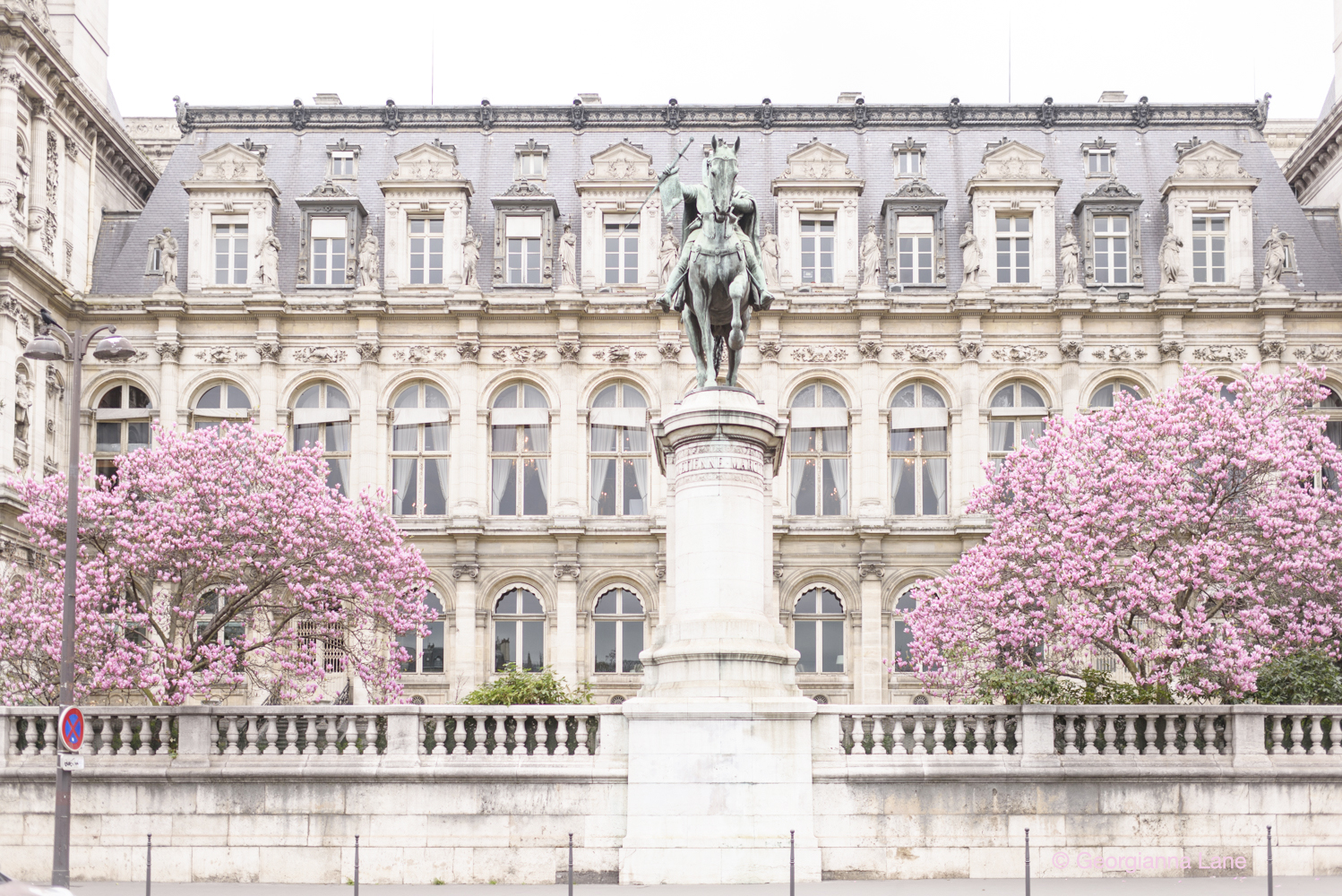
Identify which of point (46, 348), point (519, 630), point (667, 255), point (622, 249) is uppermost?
point (622, 249)

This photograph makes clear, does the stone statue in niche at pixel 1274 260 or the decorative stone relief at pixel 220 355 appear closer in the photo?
the stone statue in niche at pixel 1274 260

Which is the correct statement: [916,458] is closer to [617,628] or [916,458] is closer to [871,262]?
[871,262]

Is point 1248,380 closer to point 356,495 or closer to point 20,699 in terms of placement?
point 356,495

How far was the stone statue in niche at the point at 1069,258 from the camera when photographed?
4722 cm

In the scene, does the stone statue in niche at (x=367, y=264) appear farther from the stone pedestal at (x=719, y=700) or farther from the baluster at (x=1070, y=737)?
the baluster at (x=1070, y=737)

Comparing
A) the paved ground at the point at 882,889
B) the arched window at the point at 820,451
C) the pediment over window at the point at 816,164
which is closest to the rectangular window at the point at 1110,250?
the pediment over window at the point at 816,164

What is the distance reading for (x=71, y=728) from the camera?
61.6ft

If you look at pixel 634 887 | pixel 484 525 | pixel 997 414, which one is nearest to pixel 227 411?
pixel 484 525

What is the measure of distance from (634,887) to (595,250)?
31.4 meters

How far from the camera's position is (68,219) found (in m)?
46.5

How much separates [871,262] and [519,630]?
14804 millimetres

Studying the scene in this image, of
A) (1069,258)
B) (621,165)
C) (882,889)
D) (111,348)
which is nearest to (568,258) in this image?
(621,165)

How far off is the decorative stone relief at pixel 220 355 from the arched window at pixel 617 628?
504 inches

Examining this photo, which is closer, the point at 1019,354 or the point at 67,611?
the point at 67,611
